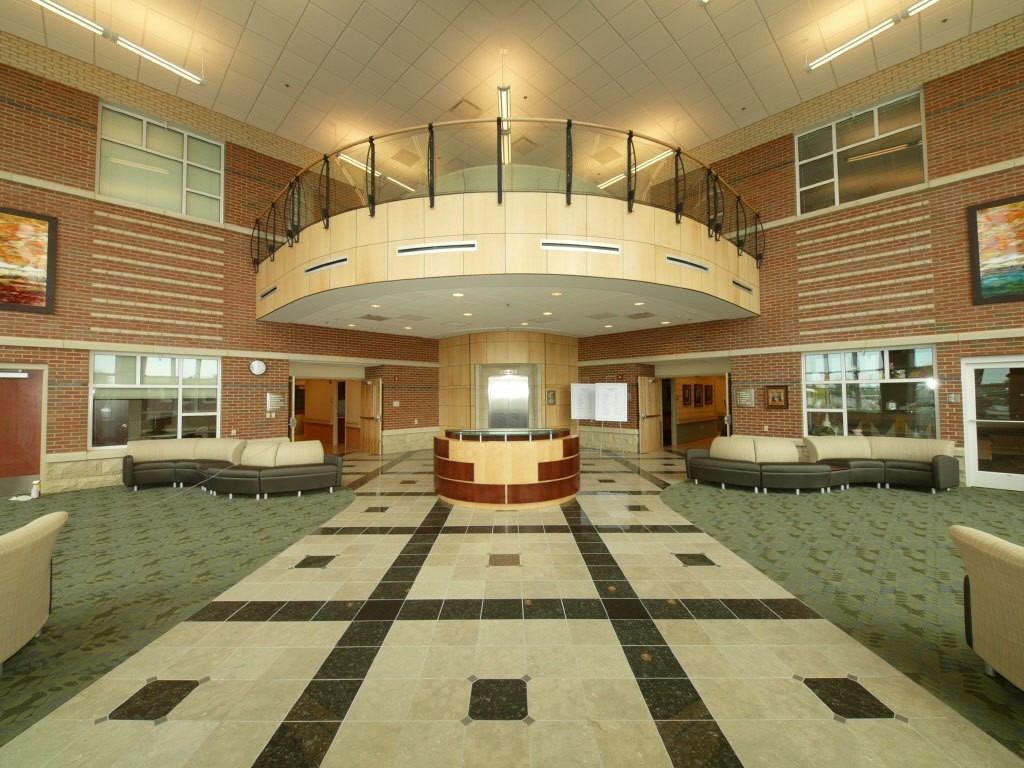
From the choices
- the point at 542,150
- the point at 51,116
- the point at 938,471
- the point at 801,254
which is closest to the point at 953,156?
the point at 801,254

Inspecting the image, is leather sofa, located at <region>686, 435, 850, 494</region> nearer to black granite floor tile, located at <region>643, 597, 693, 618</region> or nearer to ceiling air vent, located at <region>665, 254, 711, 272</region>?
ceiling air vent, located at <region>665, 254, 711, 272</region>

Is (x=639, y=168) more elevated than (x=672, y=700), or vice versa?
(x=639, y=168)

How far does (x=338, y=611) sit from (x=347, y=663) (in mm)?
782

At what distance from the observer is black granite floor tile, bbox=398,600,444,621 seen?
329cm

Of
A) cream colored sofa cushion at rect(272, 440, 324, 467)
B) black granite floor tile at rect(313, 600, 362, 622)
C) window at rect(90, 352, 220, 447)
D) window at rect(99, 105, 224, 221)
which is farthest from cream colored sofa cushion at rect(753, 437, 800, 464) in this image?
window at rect(99, 105, 224, 221)

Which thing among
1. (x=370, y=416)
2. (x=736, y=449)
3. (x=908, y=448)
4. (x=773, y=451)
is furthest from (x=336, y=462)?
(x=908, y=448)

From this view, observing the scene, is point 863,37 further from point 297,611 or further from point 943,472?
point 297,611

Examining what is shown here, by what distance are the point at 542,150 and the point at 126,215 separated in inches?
342

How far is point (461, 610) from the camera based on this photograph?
3.41m

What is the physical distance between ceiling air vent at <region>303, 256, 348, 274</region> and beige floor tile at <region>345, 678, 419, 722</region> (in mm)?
6055

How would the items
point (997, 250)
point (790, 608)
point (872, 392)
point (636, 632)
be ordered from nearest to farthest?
point (636, 632)
point (790, 608)
point (997, 250)
point (872, 392)

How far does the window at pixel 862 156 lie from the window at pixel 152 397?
574 inches

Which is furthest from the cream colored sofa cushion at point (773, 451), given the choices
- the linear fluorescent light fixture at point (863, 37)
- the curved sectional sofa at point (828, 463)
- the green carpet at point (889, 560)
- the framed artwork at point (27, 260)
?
the framed artwork at point (27, 260)

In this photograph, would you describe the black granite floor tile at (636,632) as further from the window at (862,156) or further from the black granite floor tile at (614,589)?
the window at (862,156)
